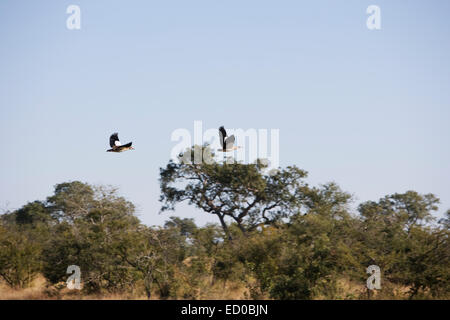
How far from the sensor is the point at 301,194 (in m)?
32.6

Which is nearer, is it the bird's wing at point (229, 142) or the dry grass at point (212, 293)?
the bird's wing at point (229, 142)

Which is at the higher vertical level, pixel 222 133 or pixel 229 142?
pixel 222 133

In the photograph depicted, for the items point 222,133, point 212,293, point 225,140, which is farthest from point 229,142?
point 212,293

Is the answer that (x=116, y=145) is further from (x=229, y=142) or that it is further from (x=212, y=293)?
(x=212, y=293)

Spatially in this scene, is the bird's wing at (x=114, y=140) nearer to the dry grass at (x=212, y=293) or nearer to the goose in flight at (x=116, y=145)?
the goose in flight at (x=116, y=145)

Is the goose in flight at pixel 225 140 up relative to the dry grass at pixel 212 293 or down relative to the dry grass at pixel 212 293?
up

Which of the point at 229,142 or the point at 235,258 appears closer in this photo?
the point at 229,142

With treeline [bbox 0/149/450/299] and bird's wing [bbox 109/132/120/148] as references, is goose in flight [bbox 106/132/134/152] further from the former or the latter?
treeline [bbox 0/149/450/299]

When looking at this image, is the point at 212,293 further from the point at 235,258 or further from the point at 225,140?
the point at 225,140

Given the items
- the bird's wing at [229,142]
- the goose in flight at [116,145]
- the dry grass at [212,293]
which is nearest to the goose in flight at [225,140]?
the bird's wing at [229,142]
